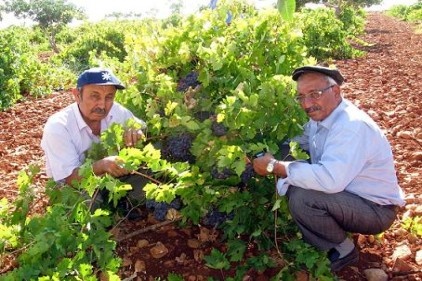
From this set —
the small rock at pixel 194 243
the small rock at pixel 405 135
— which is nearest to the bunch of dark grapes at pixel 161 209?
the small rock at pixel 194 243

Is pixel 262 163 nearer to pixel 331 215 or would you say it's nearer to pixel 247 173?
pixel 247 173

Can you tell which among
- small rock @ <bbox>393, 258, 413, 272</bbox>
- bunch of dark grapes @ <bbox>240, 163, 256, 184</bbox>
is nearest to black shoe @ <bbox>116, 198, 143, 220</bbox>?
bunch of dark grapes @ <bbox>240, 163, 256, 184</bbox>

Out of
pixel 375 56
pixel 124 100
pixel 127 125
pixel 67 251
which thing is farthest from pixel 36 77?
pixel 375 56

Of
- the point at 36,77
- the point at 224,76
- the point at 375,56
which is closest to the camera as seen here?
the point at 224,76

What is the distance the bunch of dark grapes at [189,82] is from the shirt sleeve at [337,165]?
43.3 inches

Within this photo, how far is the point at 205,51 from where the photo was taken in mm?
3262

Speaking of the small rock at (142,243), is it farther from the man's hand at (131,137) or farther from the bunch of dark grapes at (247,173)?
the bunch of dark grapes at (247,173)

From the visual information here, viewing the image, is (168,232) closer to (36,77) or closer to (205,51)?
(205,51)

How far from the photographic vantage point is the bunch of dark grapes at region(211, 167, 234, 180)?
291 cm

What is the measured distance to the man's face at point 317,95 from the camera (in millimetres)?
2871

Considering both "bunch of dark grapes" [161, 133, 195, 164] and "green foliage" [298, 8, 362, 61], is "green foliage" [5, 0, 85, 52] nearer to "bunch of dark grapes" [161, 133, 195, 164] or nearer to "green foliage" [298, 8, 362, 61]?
"green foliage" [298, 8, 362, 61]

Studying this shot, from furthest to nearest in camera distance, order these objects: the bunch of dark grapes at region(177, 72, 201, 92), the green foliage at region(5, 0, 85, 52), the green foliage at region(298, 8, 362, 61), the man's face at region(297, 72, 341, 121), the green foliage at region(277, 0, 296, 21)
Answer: the green foliage at region(5, 0, 85, 52) < the green foliage at region(298, 8, 362, 61) < the bunch of dark grapes at region(177, 72, 201, 92) < the man's face at region(297, 72, 341, 121) < the green foliage at region(277, 0, 296, 21)

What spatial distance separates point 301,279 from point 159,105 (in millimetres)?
1455

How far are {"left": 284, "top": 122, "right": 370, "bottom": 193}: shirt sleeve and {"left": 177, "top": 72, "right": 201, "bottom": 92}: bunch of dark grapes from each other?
3.61 feet
